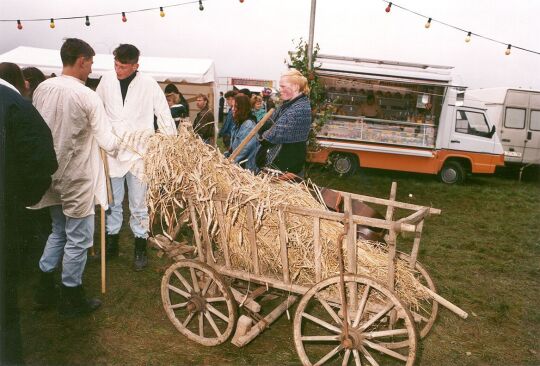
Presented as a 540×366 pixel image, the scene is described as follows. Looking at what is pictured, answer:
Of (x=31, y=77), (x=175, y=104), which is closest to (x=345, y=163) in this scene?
(x=175, y=104)

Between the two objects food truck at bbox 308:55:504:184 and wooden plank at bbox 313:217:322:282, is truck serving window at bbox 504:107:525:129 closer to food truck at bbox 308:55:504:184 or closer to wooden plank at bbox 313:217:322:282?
food truck at bbox 308:55:504:184

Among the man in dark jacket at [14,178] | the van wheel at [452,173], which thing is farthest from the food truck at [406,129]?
the man in dark jacket at [14,178]

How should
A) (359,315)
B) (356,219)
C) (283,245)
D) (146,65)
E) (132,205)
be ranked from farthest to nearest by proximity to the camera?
1. (146,65)
2. (132,205)
3. (283,245)
4. (359,315)
5. (356,219)

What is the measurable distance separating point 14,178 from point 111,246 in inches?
94.4

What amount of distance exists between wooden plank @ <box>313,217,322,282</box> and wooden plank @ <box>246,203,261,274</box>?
0.43 m

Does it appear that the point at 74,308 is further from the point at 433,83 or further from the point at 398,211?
the point at 433,83

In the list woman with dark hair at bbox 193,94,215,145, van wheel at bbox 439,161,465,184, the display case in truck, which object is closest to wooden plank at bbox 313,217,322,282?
woman with dark hair at bbox 193,94,215,145

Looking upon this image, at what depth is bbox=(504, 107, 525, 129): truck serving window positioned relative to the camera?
13391 mm

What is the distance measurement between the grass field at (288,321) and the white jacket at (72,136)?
2.94 feet

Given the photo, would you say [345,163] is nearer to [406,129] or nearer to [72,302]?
[406,129]

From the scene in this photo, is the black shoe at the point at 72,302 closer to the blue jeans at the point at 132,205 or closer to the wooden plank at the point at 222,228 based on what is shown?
the blue jeans at the point at 132,205

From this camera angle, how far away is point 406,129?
11.2 m

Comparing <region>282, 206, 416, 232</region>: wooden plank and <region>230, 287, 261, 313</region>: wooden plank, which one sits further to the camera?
<region>230, 287, 261, 313</region>: wooden plank

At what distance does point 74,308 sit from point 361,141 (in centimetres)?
888
